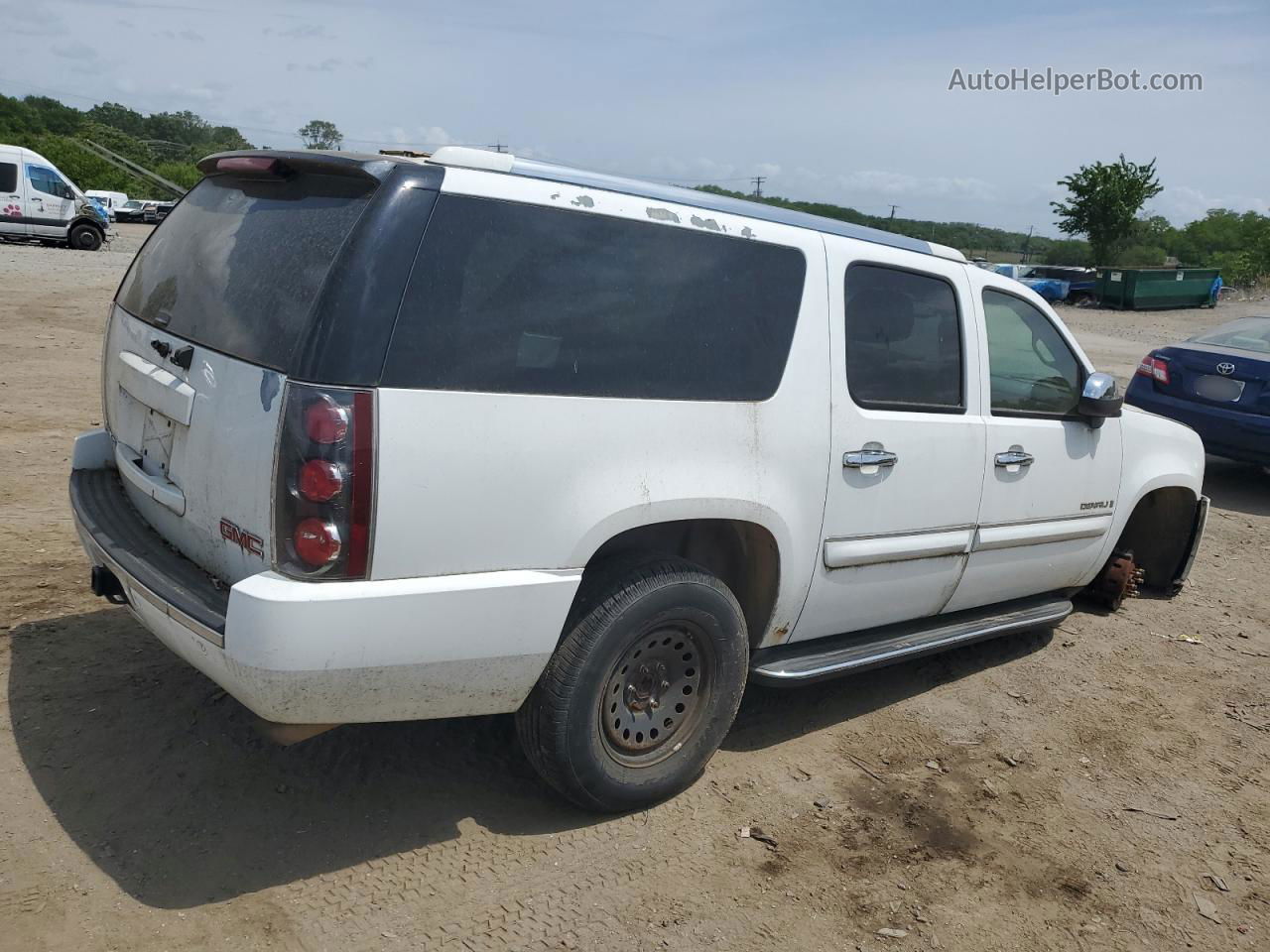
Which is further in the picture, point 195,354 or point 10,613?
point 10,613

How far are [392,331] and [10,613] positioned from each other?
8.93 feet

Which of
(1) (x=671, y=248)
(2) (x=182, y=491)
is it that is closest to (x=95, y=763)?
(2) (x=182, y=491)

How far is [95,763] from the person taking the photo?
135 inches

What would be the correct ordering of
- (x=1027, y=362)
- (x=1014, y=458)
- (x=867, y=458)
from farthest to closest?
(x=1027, y=362) < (x=1014, y=458) < (x=867, y=458)

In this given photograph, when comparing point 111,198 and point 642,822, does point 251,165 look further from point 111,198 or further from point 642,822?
point 111,198

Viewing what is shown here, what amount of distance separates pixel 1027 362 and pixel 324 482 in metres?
3.21

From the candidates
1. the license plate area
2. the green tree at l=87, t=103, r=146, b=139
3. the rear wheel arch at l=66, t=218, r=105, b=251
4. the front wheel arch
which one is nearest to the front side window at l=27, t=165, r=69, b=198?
the rear wheel arch at l=66, t=218, r=105, b=251

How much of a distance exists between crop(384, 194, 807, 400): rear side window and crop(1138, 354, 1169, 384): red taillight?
21.3 feet

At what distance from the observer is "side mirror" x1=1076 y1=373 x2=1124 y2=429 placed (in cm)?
466

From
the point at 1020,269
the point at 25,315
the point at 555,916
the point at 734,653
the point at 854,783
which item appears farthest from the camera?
the point at 1020,269

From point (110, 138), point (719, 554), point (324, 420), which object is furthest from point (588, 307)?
point (110, 138)

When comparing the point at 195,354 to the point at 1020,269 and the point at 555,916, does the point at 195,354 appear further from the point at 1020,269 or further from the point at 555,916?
the point at 1020,269

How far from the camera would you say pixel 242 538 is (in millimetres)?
2846

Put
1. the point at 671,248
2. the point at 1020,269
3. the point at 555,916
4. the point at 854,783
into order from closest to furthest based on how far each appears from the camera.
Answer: the point at 555,916 → the point at 671,248 → the point at 854,783 → the point at 1020,269
